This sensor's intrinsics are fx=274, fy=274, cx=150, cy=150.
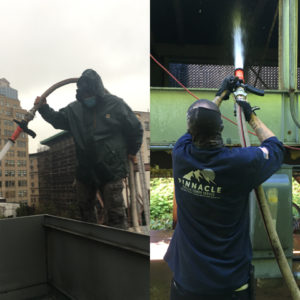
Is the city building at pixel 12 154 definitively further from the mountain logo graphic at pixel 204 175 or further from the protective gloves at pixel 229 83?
the protective gloves at pixel 229 83

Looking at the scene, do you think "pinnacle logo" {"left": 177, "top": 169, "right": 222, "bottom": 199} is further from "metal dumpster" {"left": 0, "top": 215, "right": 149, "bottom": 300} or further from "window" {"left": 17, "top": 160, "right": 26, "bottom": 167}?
"window" {"left": 17, "top": 160, "right": 26, "bottom": 167}

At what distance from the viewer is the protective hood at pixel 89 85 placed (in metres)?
0.71

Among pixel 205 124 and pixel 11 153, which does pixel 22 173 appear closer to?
pixel 11 153

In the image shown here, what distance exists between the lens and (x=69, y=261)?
80 centimetres

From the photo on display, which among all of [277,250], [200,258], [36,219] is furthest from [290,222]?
[36,219]

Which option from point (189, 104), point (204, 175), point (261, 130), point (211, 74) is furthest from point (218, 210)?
point (211, 74)

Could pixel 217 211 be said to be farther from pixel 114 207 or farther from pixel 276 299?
pixel 276 299

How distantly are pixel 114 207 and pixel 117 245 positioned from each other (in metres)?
0.10

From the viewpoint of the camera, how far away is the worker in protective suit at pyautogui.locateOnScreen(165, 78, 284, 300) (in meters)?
0.96

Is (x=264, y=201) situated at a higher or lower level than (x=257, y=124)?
lower

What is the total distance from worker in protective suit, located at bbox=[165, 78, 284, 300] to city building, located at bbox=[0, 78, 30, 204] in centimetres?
56

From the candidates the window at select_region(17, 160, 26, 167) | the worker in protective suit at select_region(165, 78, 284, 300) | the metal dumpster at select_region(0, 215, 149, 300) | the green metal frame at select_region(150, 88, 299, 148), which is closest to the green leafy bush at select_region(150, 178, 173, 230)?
the green metal frame at select_region(150, 88, 299, 148)

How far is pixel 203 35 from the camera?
92.2 inches

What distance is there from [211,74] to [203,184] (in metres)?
1.17
